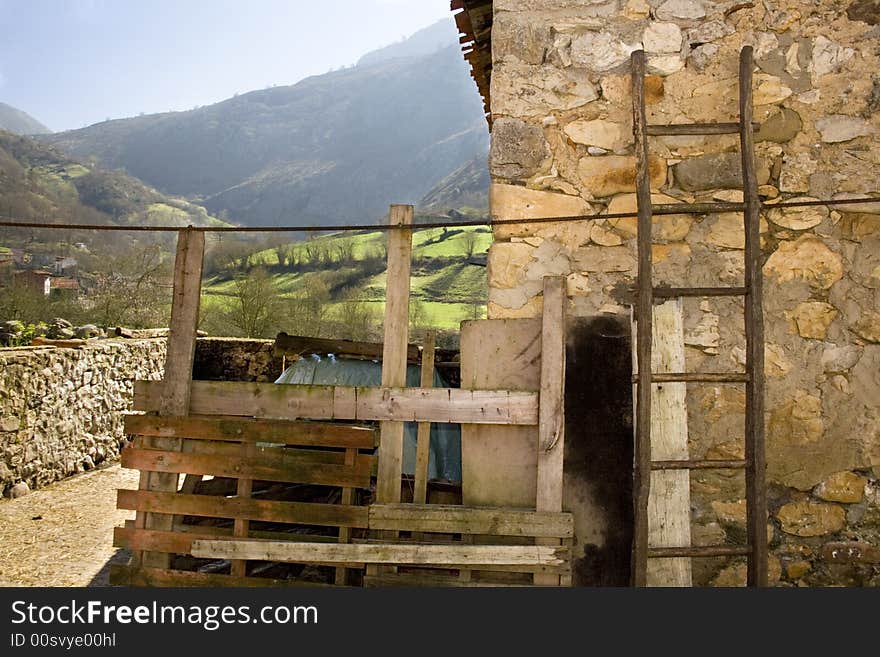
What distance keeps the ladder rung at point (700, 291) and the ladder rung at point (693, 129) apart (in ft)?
2.41

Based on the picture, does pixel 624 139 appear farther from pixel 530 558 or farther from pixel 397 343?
pixel 530 558

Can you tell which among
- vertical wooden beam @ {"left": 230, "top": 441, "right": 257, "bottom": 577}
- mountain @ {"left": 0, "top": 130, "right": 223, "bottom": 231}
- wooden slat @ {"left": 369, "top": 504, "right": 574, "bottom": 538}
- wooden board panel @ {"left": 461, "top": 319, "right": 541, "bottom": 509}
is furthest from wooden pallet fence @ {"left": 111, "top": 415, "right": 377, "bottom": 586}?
mountain @ {"left": 0, "top": 130, "right": 223, "bottom": 231}

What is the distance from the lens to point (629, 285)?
301 cm

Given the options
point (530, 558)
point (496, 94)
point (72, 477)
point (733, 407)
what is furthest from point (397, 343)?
point (72, 477)

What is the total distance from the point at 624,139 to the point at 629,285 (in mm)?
730

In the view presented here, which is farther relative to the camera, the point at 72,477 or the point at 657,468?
the point at 72,477

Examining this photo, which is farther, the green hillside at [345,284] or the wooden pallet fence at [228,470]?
the green hillside at [345,284]

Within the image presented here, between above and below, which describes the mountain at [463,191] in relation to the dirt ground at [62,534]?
above

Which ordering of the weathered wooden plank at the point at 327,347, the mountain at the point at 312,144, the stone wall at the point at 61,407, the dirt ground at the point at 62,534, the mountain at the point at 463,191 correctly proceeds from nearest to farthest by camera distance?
the dirt ground at the point at 62,534, the weathered wooden plank at the point at 327,347, the stone wall at the point at 61,407, the mountain at the point at 463,191, the mountain at the point at 312,144

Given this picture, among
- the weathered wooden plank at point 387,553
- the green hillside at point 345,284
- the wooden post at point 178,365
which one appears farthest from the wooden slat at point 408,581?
the green hillside at point 345,284

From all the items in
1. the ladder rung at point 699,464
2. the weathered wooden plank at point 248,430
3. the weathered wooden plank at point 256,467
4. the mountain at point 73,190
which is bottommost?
the weathered wooden plank at point 256,467

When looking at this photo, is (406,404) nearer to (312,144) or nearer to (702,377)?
(702,377)

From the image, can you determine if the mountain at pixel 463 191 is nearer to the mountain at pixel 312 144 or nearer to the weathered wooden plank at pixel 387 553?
the mountain at pixel 312 144

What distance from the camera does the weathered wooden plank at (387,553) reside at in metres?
2.74
